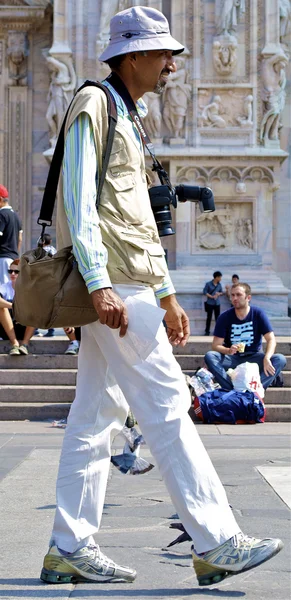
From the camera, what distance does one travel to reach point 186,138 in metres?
17.0

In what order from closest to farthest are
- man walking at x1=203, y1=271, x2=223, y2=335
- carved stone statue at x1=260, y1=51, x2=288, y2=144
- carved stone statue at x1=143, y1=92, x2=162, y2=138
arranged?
man walking at x1=203, y1=271, x2=223, y2=335
carved stone statue at x1=143, y1=92, x2=162, y2=138
carved stone statue at x1=260, y1=51, x2=288, y2=144

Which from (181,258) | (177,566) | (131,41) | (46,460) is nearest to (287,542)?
(177,566)

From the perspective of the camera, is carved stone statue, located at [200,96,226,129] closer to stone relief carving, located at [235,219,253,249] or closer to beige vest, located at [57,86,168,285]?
stone relief carving, located at [235,219,253,249]

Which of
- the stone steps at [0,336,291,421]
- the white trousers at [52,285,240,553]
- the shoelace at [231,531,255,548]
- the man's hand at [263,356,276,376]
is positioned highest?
the white trousers at [52,285,240,553]

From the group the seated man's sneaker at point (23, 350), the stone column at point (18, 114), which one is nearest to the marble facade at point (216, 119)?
the stone column at point (18, 114)

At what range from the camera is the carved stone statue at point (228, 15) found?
16922 millimetres

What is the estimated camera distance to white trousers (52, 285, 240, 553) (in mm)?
3639

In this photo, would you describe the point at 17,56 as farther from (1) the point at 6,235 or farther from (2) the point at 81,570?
(2) the point at 81,570

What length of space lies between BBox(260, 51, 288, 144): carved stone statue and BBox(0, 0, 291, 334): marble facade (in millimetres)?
16

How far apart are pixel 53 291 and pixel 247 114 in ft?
44.9

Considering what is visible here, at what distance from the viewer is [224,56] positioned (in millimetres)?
16891

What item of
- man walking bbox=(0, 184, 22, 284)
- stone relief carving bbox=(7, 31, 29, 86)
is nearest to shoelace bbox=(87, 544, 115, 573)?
man walking bbox=(0, 184, 22, 284)

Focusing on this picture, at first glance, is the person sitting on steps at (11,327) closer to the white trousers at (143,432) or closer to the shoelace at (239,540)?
the white trousers at (143,432)

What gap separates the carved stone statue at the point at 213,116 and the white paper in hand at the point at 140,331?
44.4 ft
